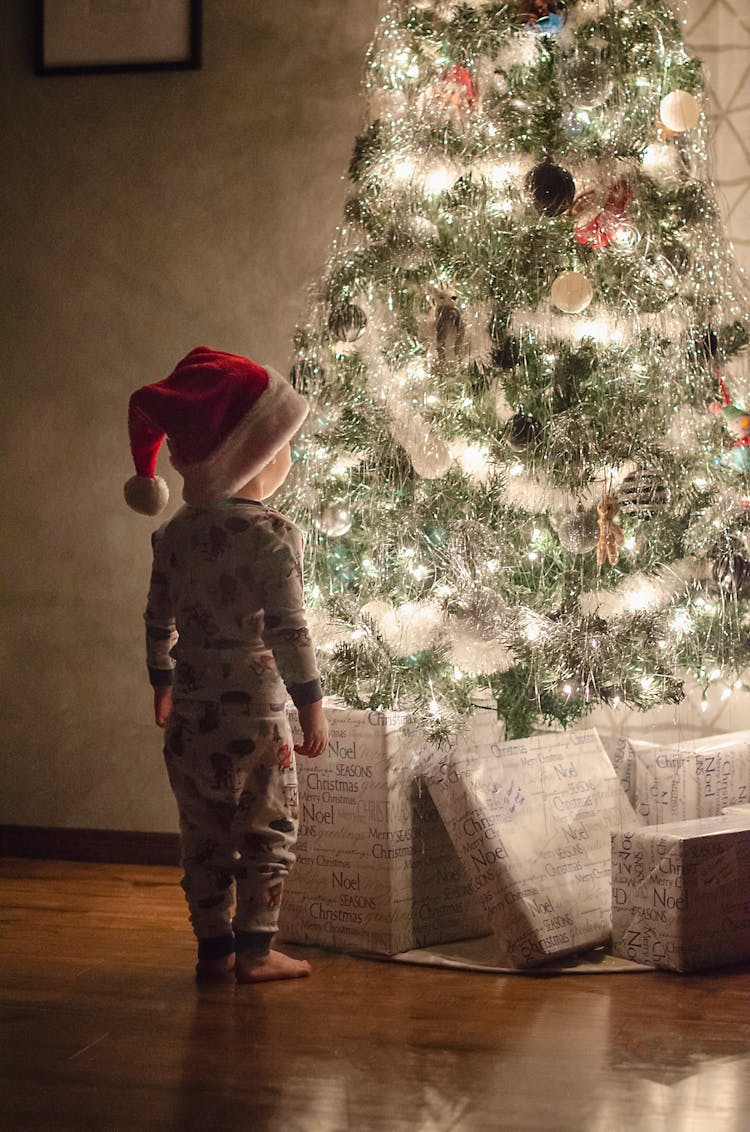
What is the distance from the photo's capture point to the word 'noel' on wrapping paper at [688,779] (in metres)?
2.75

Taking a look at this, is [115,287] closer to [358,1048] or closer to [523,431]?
[523,431]

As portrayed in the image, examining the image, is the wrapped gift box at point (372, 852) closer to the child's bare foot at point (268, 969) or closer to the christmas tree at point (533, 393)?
the christmas tree at point (533, 393)

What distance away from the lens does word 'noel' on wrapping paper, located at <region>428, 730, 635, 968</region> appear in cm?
241

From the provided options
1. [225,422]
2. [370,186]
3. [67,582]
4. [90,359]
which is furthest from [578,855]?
[90,359]

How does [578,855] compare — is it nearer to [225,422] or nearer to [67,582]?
[225,422]

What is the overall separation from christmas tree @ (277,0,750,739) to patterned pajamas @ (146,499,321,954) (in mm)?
248

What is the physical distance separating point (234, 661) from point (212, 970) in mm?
542

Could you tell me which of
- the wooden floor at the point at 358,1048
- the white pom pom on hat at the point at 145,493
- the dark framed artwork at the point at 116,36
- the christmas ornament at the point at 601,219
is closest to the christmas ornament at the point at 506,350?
the christmas ornament at the point at 601,219

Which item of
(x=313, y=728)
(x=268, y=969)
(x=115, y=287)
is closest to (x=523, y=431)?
(x=313, y=728)

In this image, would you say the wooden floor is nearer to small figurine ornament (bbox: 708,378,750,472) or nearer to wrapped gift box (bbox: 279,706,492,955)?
wrapped gift box (bbox: 279,706,492,955)

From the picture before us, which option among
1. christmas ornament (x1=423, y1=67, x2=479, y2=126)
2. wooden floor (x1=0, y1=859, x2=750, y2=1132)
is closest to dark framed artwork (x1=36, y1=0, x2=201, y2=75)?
christmas ornament (x1=423, y1=67, x2=479, y2=126)

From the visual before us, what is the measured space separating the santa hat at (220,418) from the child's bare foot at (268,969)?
0.79 m

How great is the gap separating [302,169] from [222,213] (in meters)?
0.23

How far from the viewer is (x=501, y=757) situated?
8.32ft
